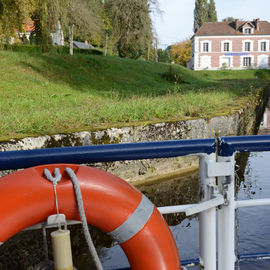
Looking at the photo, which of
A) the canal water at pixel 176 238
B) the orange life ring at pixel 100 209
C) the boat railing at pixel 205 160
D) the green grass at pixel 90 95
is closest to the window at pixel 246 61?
the green grass at pixel 90 95

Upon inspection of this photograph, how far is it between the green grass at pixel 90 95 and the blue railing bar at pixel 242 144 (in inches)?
114

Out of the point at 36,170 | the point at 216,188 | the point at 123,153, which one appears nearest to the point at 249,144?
the point at 216,188

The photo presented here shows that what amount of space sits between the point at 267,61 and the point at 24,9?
40.4m

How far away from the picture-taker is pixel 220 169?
4.53 feet

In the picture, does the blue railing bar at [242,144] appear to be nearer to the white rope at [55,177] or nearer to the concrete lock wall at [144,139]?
the white rope at [55,177]

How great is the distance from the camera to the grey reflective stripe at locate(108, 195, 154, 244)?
1195 mm

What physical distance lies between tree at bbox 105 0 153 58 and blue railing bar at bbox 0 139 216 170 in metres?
22.3

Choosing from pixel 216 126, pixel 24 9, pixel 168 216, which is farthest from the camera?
pixel 24 9

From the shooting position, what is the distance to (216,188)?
141 cm

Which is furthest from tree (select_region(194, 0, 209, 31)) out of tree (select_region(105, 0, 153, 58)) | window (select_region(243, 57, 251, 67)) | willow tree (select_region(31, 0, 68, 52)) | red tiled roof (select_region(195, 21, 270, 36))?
willow tree (select_region(31, 0, 68, 52))

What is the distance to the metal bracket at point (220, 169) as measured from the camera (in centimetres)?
138

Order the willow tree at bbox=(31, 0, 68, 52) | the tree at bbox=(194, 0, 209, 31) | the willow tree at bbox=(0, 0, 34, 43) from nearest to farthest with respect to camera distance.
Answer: the willow tree at bbox=(0, 0, 34, 43)
the willow tree at bbox=(31, 0, 68, 52)
the tree at bbox=(194, 0, 209, 31)

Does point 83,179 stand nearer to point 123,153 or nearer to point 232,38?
point 123,153

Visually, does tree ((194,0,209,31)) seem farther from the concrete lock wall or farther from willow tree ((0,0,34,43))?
the concrete lock wall
